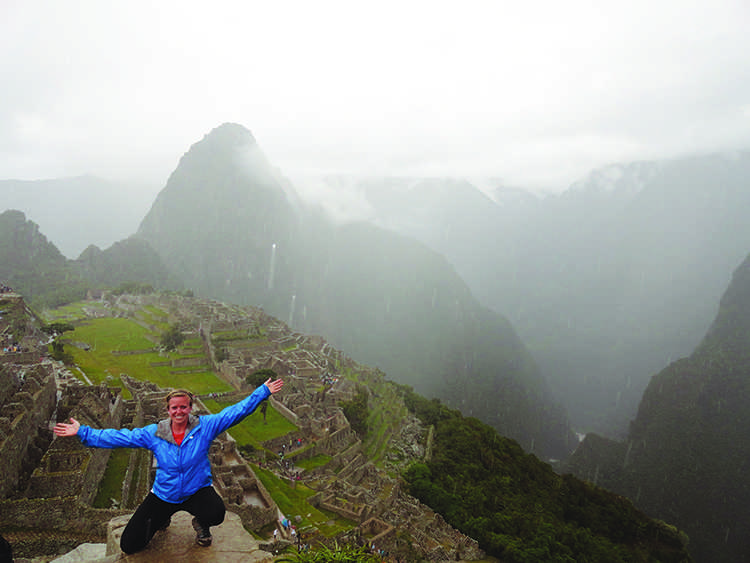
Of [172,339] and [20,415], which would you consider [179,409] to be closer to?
[20,415]

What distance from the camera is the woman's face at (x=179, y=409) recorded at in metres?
5.03

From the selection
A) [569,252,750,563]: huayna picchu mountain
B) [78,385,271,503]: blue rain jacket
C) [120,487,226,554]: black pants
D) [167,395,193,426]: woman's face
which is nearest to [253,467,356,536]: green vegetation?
[120,487,226,554]: black pants

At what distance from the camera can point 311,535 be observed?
1750 centimetres

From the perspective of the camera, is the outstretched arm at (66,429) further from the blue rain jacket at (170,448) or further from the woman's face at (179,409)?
the woman's face at (179,409)

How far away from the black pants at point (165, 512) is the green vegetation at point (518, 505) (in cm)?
2557

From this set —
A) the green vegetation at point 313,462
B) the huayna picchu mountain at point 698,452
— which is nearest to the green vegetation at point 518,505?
the green vegetation at point 313,462

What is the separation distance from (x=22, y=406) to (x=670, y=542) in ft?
176

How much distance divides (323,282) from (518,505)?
473 feet

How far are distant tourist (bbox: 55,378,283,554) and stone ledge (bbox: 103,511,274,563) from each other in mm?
115

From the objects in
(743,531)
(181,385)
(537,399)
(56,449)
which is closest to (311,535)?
(56,449)

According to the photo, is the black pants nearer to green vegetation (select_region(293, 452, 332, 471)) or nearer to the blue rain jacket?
the blue rain jacket

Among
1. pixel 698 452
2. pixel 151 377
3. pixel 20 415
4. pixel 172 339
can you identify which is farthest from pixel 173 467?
pixel 698 452

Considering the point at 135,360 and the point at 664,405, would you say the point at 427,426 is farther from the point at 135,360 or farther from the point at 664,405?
the point at 664,405

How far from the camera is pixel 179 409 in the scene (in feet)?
16.6
